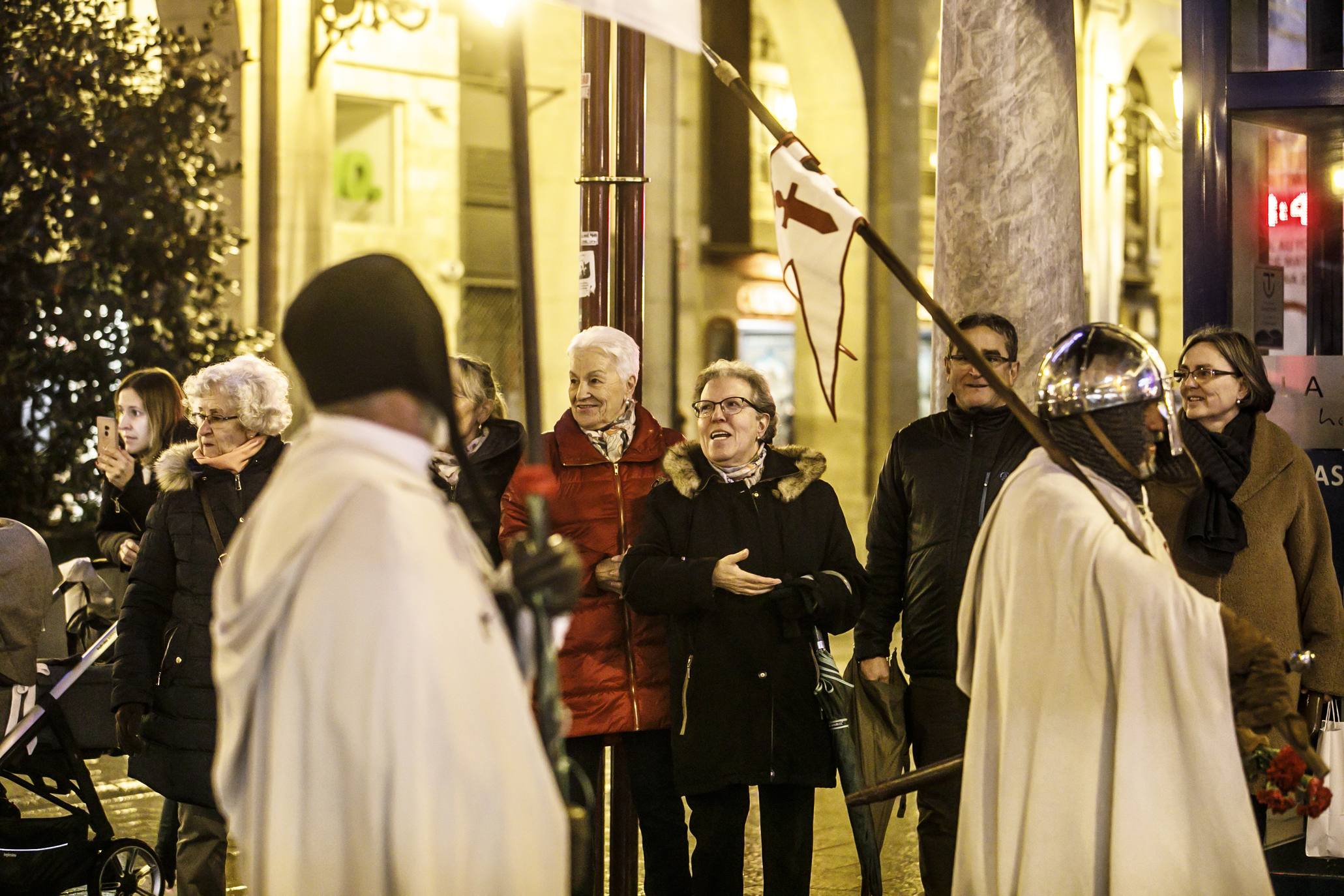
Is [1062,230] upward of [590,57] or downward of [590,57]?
downward

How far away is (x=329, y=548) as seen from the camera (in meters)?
2.50

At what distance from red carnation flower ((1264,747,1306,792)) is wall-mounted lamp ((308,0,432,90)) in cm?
1169

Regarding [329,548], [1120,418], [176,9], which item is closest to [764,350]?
[176,9]

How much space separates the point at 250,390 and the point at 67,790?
5.54 feet

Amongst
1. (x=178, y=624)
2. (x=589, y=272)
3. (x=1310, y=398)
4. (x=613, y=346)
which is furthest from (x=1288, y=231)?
(x=178, y=624)

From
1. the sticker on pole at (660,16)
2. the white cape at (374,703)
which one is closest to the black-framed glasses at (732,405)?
the sticker on pole at (660,16)

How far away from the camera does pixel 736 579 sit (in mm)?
5145

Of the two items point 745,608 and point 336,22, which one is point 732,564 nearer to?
point 745,608

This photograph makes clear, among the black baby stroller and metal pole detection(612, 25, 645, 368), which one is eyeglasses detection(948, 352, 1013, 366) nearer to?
metal pole detection(612, 25, 645, 368)

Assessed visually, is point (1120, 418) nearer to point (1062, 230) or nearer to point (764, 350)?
point (1062, 230)

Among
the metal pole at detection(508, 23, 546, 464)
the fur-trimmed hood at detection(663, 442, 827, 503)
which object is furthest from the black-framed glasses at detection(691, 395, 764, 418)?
the metal pole at detection(508, 23, 546, 464)

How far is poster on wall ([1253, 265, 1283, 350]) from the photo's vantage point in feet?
22.9

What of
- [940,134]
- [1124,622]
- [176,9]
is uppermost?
[176,9]

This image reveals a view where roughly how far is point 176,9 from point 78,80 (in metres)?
3.55
